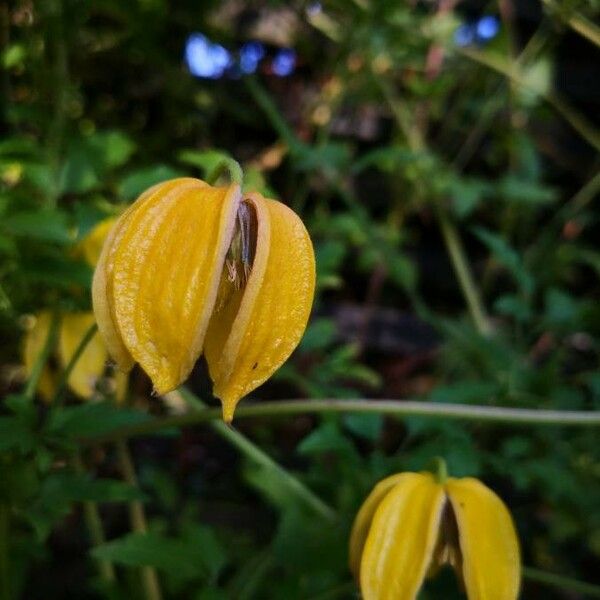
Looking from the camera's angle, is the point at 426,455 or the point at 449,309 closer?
the point at 426,455

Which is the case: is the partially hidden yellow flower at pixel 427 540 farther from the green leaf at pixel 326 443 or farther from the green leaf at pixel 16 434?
the green leaf at pixel 16 434

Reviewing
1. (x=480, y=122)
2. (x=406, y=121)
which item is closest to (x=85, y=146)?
(x=406, y=121)

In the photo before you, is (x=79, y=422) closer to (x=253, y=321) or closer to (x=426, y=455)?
(x=253, y=321)

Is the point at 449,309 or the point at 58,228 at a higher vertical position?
the point at 58,228

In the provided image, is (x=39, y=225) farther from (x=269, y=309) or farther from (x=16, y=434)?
(x=269, y=309)

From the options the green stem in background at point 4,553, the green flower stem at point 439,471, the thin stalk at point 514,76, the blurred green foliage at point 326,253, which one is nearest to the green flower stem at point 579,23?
the blurred green foliage at point 326,253

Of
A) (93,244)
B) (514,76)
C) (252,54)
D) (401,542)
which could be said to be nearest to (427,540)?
(401,542)
